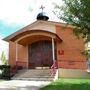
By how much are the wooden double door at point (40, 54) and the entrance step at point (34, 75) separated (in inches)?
129

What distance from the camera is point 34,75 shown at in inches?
1075

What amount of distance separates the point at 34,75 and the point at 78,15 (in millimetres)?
10725

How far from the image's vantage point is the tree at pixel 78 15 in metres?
17.1

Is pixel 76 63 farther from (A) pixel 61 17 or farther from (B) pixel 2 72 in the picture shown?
(A) pixel 61 17

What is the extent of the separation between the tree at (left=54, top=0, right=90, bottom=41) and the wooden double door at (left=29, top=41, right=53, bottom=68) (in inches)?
551

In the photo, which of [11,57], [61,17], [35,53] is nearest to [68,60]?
[35,53]

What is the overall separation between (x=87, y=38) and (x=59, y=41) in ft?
46.1

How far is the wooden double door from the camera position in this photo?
3262 centimetres

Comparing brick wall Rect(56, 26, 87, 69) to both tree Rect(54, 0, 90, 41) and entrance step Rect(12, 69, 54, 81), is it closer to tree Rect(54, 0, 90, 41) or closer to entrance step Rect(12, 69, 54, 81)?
entrance step Rect(12, 69, 54, 81)

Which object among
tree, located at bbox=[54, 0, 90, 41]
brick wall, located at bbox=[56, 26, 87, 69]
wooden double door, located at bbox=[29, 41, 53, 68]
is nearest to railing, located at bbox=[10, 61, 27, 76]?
wooden double door, located at bbox=[29, 41, 53, 68]

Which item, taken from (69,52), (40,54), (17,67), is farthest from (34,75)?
(40,54)

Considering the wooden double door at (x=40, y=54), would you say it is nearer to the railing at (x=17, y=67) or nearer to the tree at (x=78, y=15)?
the railing at (x=17, y=67)

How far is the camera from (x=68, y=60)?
31578 mm

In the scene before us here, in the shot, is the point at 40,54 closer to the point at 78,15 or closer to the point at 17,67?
the point at 17,67
